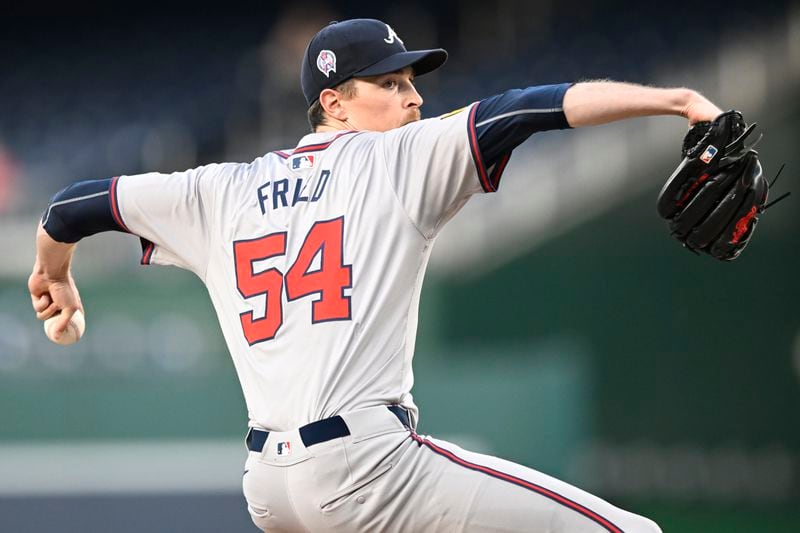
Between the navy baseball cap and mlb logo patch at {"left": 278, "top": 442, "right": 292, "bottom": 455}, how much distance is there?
3.11 feet

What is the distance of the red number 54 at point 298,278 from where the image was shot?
254cm

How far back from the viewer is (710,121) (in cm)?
226

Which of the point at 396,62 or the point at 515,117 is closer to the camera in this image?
the point at 515,117

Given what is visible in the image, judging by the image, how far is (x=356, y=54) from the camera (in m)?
2.88

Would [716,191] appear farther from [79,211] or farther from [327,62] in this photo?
[79,211]

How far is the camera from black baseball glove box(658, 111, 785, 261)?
7.64 ft

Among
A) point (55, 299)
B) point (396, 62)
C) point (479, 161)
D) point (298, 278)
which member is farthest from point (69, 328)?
point (479, 161)

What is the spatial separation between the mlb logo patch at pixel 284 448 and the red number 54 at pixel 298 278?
0.82 feet

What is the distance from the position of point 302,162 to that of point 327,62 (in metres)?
0.32

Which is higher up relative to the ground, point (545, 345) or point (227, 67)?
point (227, 67)

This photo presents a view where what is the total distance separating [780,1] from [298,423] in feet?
23.2

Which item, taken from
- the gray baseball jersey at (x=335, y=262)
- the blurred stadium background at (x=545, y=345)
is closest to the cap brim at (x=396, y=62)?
the gray baseball jersey at (x=335, y=262)

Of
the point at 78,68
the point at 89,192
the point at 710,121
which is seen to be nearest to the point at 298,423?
the point at 89,192

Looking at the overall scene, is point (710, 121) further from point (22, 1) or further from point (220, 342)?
point (22, 1)
